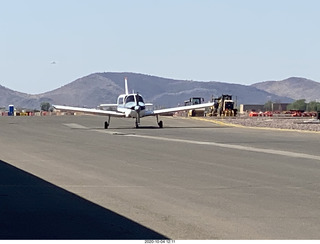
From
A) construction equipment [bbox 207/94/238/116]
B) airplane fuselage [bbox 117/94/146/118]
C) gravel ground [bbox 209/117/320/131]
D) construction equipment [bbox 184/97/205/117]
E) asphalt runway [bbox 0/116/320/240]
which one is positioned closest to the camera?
asphalt runway [bbox 0/116/320/240]

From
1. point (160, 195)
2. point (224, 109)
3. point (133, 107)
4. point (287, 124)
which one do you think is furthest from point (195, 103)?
point (160, 195)

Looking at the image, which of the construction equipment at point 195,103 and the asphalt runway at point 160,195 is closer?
the asphalt runway at point 160,195

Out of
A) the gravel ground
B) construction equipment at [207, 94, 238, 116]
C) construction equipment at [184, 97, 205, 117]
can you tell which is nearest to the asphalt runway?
the gravel ground

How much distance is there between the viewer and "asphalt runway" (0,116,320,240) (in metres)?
12.1

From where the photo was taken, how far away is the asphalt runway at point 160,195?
12102mm

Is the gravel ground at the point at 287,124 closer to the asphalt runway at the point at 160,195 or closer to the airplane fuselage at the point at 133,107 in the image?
the airplane fuselage at the point at 133,107

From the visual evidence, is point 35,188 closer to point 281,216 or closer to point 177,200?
point 177,200

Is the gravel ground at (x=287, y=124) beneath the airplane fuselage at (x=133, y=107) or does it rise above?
beneath

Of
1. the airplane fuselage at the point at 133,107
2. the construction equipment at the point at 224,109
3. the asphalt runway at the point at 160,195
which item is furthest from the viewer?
the construction equipment at the point at 224,109

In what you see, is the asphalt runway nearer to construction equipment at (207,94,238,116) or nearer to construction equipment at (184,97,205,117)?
construction equipment at (207,94,238,116)

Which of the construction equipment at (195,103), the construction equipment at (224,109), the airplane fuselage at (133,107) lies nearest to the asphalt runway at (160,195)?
the airplane fuselage at (133,107)

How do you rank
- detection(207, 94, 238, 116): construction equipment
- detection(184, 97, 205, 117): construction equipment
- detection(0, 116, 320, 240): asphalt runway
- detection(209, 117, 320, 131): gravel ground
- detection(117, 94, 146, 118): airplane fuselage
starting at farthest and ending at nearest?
detection(184, 97, 205, 117): construction equipment → detection(207, 94, 238, 116): construction equipment → detection(117, 94, 146, 118): airplane fuselage → detection(209, 117, 320, 131): gravel ground → detection(0, 116, 320, 240): asphalt runway

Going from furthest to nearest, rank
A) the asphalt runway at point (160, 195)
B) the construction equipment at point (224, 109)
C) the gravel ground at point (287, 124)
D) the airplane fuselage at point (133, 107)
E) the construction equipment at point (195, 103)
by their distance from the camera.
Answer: the construction equipment at point (195, 103), the construction equipment at point (224, 109), the airplane fuselage at point (133, 107), the gravel ground at point (287, 124), the asphalt runway at point (160, 195)

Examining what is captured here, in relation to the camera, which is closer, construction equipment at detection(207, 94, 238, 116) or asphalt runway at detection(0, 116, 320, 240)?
asphalt runway at detection(0, 116, 320, 240)
